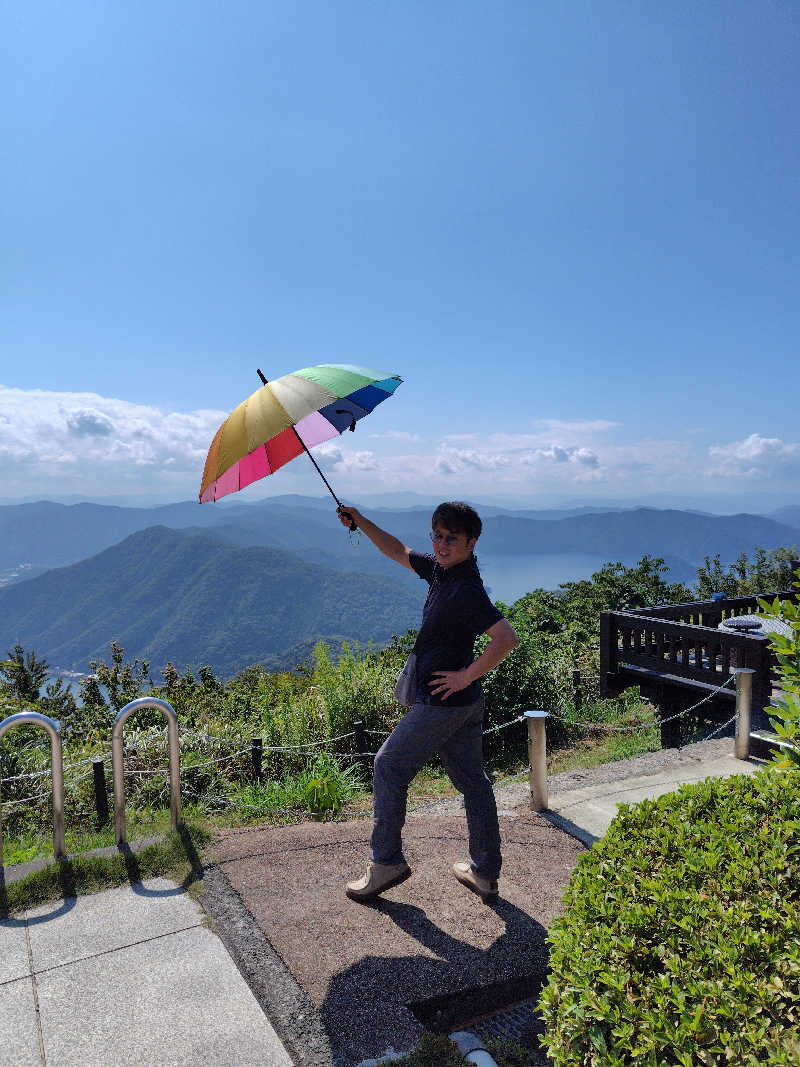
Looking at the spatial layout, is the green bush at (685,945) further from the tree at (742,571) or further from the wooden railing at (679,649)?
the tree at (742,571)

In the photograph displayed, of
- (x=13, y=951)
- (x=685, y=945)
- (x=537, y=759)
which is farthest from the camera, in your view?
(x=537, y=759)

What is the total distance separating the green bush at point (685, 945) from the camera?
1.49 m

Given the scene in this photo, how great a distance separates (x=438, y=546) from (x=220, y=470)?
1159mm

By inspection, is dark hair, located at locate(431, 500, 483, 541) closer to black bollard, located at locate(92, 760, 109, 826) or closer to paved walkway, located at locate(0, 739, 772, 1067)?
paved walkway, located at locate(0, 739, 772, 1067)

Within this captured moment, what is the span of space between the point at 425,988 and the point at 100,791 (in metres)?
3.52

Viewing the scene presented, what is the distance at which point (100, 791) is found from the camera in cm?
532

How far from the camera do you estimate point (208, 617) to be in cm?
19525

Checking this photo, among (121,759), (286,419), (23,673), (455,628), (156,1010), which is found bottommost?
(23,673)

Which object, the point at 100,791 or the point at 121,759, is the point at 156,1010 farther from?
the point at 100,791

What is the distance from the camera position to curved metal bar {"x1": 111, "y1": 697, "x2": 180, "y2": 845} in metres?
3.86

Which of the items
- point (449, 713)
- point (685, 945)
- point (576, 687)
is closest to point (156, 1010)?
point (449, 713)

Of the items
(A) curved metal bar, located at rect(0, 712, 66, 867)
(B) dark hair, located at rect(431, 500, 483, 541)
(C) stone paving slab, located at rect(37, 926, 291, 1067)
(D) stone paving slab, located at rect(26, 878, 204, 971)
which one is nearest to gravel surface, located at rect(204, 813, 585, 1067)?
(C) stone paving slab, located at rect(37, 926, 291, 1067)

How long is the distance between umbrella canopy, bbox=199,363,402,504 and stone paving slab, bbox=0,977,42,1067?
7.57 ft

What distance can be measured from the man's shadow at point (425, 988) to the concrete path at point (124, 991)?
0.29 meters
